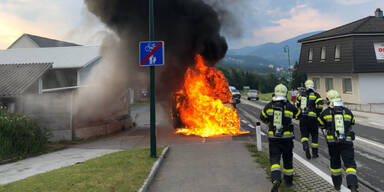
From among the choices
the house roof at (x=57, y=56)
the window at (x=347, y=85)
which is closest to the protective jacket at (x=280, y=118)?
the house roof at (x=57, y=56)

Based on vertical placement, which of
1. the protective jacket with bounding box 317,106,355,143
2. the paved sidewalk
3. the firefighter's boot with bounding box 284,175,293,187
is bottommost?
the paved sidewalk

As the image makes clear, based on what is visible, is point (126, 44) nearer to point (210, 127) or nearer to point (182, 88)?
point (182, 88)

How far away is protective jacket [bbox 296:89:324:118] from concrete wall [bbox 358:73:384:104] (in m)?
16.7

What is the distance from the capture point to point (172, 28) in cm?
1362

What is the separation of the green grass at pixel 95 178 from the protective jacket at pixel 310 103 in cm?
414

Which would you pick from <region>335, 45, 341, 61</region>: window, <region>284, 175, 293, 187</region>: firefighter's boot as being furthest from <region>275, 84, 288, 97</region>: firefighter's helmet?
<region>335, 45, 341, 61</region>: window

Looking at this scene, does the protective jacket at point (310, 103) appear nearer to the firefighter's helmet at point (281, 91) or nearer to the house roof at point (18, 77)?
the firefighter's helmet at point (281, 91)

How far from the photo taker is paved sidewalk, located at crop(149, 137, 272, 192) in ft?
17.1

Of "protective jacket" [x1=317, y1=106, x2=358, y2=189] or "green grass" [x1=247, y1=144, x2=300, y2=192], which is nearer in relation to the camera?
"protective jacket" [x1=317, y1=106, x2=358, y2=189]

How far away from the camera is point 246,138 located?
403 inches

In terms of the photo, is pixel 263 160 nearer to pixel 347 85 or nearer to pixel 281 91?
pixel 281 91

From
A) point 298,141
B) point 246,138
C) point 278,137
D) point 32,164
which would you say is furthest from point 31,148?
point 298,141

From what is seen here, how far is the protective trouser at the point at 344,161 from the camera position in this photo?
4553 mm

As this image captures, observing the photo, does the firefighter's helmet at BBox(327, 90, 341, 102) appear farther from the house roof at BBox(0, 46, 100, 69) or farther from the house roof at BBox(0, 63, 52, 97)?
the house roof at BBox(0, 46, 100, 69)
